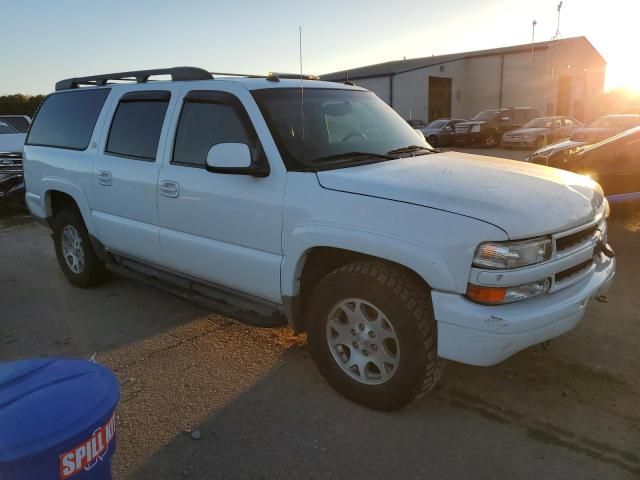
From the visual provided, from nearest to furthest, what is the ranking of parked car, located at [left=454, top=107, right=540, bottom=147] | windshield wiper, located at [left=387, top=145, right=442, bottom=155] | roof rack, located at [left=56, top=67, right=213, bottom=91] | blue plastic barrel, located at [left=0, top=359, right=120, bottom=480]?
blue plastic barrel, located at [left=0, top=359, right=120, bottom=480], windshield wiper, located at [left=387, top=145, right=442, bottom=155], roof rack, located at [left=56, top=67, right=213, bottom=91], parked car, located at [left=454, top=107, right=540, bottom=147]

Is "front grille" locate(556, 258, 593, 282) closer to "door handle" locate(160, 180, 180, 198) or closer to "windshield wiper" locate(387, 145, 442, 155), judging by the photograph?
"windshield wiper" locate(387, 145, 442, 155)

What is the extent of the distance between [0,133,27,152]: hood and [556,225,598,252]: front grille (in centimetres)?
1098

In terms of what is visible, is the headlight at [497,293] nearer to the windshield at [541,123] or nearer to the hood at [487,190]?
the hood at [487,190]

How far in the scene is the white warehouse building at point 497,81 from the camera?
35.0 m

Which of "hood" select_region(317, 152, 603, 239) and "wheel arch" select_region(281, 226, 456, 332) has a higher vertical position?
"hood" select_region(317, 152, 603, 239)

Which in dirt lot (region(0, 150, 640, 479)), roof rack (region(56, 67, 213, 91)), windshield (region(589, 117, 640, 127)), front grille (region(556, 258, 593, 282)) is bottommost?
dirt lot (region(0, 150, 640, 479))

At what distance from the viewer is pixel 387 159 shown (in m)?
3.67

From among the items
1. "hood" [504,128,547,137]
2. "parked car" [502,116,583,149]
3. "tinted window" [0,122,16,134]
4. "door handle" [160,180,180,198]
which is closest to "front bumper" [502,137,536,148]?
"parked car" [502,116,583,149]

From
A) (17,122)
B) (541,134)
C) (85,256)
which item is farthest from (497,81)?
(85,256)

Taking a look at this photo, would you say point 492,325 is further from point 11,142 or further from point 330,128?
point 11,142

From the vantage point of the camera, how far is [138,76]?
4.74 m

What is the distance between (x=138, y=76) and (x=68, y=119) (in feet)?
3.72

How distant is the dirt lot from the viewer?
2.72 meters

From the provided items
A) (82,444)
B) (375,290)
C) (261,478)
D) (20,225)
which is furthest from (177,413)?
(20,225)
